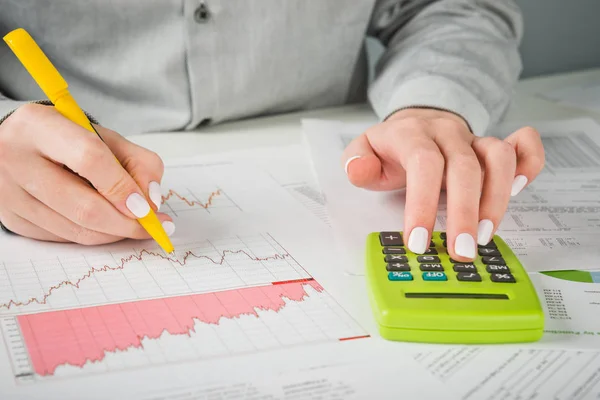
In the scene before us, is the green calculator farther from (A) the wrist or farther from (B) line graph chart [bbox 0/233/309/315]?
(A) the wrist

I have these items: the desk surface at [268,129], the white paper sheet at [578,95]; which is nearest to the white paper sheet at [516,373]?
the desk surface at [268,129]

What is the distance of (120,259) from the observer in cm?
50

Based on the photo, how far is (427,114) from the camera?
638 millimetres

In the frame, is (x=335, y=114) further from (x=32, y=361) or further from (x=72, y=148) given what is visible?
(x=32, y=361)

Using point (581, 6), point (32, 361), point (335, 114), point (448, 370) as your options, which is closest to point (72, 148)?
point (32, 361)

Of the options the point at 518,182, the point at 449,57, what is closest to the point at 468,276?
the point at 518,182

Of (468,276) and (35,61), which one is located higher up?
(35,61)

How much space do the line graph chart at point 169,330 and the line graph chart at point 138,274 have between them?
1cm

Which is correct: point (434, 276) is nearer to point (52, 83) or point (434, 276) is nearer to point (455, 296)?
point (455, 296)

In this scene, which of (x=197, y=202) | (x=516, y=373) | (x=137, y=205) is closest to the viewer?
(x=516, y=373)

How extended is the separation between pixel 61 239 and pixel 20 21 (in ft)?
1.02

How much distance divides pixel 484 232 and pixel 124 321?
0.27 metres

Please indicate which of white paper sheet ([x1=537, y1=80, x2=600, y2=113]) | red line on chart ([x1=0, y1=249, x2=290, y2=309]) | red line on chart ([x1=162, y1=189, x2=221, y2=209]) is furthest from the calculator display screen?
white paper sheet ([x1=537, y1=80, x2=600, y2=113])

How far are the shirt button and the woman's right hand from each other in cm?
25
